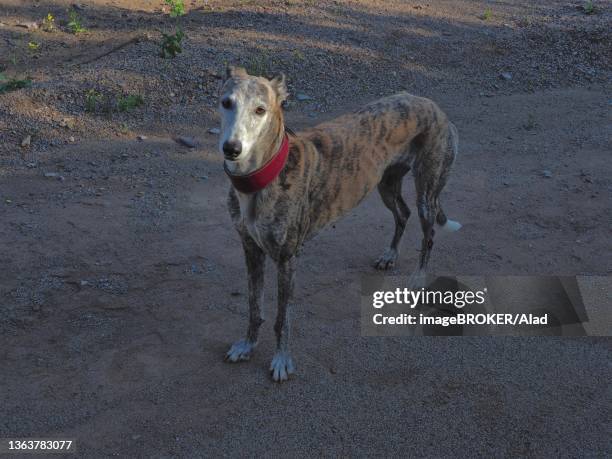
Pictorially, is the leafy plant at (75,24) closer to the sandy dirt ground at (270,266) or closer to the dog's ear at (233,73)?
the sandy dirt ground at (270,266)

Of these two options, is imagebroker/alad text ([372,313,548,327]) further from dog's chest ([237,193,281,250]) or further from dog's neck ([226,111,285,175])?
dog's neck ([226,111,285,175])

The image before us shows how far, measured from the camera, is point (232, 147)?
3.80m

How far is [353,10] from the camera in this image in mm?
11648

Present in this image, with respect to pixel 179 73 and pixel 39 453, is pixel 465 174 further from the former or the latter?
pixel 39 453

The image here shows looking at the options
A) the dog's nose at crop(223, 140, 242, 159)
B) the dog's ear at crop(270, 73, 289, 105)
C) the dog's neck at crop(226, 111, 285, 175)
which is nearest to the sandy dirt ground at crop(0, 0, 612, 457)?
the dog's neck at crop(226, 111, 285, 175)

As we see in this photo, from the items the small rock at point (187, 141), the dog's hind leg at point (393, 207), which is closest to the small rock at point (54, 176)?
the small rock at point (187, 141)

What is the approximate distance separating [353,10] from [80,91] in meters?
5.24

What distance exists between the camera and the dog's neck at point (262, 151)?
4129 mm

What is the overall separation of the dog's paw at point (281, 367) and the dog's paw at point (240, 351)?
0.22 metres

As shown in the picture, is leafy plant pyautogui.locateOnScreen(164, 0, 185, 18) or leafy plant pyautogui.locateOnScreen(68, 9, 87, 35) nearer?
leafy plant pyautogui.locateOnScreen(68, 9, 87, 35)

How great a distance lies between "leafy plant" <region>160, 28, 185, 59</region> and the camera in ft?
30.5

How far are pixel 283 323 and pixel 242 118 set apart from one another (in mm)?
1539

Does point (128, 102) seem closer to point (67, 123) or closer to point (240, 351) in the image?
point (67, 123)

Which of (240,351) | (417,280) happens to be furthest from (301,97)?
(240,351)
